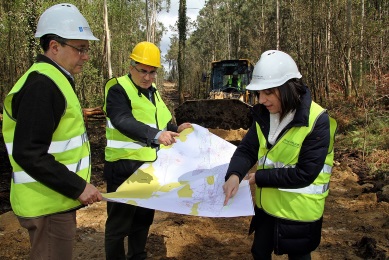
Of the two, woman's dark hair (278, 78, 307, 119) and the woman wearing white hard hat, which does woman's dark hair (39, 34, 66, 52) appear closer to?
the woman wearing white hard hat

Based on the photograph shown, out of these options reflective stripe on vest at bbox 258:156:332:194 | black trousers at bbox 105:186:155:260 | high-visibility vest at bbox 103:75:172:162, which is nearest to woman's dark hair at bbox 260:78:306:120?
reflective stripe on vest at bbox 258:156:332:194

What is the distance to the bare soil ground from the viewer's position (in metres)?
4.24

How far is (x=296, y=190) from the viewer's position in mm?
2271

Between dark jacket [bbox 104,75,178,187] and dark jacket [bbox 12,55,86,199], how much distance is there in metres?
1.00

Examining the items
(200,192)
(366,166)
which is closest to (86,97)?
(366,166)

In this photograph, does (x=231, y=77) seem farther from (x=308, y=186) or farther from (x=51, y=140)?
(x=51, y=140)

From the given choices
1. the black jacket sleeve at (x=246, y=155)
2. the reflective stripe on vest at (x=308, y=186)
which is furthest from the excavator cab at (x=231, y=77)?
the reflective stripe on vest at (x=308, y=186)

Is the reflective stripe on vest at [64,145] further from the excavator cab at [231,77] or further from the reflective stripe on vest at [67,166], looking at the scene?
the excavator cab at [231,77]

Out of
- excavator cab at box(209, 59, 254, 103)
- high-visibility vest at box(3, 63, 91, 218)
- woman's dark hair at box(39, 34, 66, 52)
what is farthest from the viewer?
excavator cab at box(209, 59, 254, 103)

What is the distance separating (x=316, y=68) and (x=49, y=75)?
19398 mm

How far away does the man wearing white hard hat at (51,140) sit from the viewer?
1.88 m

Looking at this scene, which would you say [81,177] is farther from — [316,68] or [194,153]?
[316,68]

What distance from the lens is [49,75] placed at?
196 centimetres

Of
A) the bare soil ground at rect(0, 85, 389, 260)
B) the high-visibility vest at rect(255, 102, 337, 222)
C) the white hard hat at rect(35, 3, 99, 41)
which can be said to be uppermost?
the white hard hat at rect(35, 3, 99, 41)
